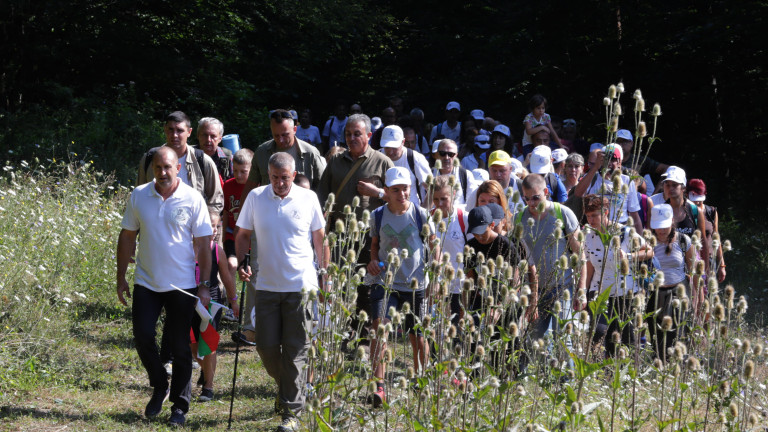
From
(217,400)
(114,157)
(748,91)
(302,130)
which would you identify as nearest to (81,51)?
(114,157)

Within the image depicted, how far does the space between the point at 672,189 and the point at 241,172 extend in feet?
13.9

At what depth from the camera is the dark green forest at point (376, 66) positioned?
640 inches

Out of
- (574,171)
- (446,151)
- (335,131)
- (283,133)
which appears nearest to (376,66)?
(335,131)

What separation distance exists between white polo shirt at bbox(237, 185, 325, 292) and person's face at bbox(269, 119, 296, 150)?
1674mm

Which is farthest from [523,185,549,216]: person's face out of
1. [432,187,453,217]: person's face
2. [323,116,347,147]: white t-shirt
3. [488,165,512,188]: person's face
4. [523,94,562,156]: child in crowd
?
[323,116,347,147]: white t-shirt

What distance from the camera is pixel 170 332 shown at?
6457mm

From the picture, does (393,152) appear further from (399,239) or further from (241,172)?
(399,239)

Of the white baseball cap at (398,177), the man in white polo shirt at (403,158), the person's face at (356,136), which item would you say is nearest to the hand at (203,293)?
the white baseball cap at (398,177)

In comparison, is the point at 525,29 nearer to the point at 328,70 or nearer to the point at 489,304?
the point at 328,70

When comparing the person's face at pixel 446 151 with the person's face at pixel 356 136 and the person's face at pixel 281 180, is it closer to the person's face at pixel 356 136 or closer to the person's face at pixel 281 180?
the person's face at pixel 356 136

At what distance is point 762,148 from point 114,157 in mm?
12030

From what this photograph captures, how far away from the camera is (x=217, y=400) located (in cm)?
717

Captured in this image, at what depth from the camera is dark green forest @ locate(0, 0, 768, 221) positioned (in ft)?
53.4

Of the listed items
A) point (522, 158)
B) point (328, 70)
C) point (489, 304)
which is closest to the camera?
point (489, 304)
